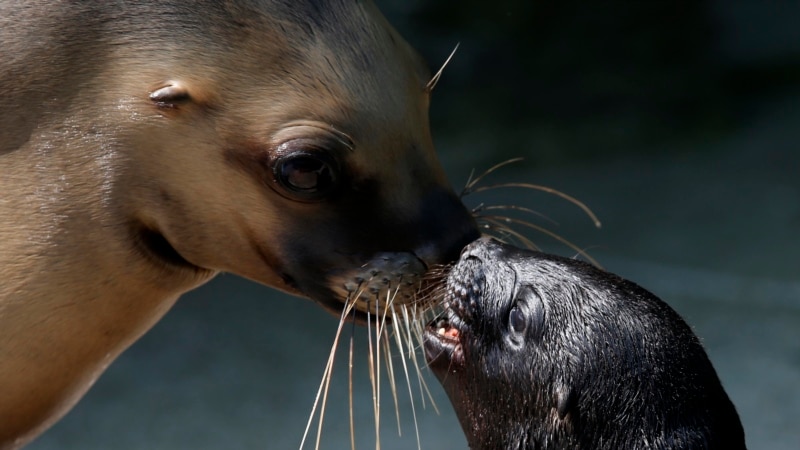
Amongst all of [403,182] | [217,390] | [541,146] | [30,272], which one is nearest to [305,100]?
[403,182]

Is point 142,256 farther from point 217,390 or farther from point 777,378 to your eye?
point 777,378

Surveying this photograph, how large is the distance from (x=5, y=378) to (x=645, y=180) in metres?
5.77

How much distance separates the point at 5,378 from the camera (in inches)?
121

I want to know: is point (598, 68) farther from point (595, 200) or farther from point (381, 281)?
point (381, 281)

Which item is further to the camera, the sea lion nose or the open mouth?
the open mouth

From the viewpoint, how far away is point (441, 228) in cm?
307

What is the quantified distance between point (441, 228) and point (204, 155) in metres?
0.59

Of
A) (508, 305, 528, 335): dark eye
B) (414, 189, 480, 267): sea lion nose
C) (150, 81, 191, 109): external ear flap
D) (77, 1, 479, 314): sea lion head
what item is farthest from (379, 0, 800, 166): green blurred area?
(150, 81, 191, 109): external ear flap

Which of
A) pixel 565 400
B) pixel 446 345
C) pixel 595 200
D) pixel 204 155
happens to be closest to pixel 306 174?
pixel 204 155

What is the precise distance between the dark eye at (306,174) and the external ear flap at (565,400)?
0.77 meters

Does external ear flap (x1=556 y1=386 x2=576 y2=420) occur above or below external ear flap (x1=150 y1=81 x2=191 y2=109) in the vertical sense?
above

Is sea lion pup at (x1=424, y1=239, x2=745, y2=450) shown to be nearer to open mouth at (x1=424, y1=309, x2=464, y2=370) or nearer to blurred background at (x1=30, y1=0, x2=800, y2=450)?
open mouth at (x1=424, y1=309, x2=464, y2=370)

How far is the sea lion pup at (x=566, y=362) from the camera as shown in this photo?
3051mm

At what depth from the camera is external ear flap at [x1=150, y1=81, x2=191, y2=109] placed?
287 centimetres
